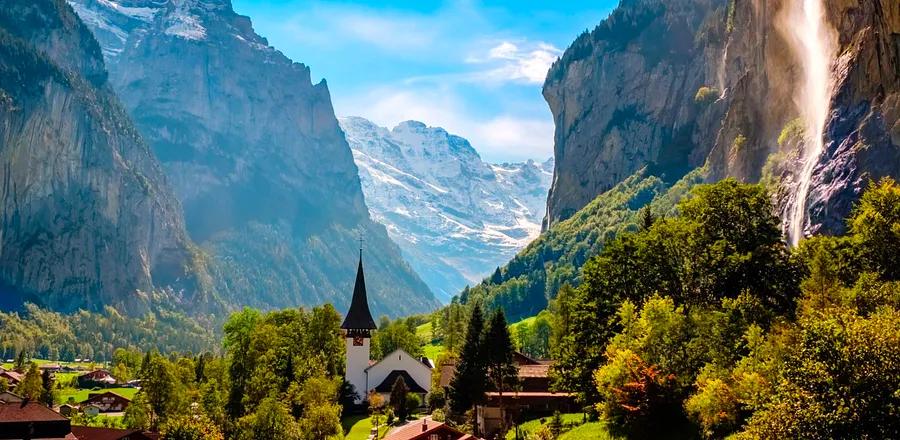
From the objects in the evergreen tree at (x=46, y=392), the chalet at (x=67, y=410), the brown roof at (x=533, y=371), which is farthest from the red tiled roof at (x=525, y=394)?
the chalet at (x=67, y=410)

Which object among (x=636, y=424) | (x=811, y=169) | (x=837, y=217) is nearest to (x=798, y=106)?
(x=811, y=169)

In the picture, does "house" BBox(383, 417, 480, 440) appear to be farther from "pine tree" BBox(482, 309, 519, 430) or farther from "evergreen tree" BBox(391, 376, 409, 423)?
"evergreen tree" BBox(391, 376, 409, 423)

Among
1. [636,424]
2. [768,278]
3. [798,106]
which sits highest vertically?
[798,106]

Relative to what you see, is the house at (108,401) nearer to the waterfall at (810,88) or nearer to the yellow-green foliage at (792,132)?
the waterfall at (810,88)

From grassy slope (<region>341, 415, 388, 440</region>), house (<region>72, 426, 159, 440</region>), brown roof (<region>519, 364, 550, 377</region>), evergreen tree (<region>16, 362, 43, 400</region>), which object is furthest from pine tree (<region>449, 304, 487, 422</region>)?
evergreen tree (<region>16, 362, 43, 400</region>)

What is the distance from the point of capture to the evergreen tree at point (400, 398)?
340ft

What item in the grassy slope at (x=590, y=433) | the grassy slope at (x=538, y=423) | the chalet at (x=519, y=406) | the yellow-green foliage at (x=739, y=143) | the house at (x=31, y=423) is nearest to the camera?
the grassy slope at (x=590, y=433)

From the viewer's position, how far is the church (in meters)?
118

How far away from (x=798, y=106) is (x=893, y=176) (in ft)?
116

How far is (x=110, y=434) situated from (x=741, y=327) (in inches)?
2608

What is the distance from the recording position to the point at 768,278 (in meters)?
52.0

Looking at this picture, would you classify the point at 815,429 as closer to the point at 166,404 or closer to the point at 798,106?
the point at 166,404

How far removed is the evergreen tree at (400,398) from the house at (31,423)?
34925mm

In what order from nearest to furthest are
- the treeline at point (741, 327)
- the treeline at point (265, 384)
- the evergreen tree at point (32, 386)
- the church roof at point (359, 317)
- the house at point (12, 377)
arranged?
the treeline at point (741, 327) → the treeline at point (265, 384) → the church roof at point (359, 317) → the evergreen tree at point (32, 386) → the house at point (12, 377)
